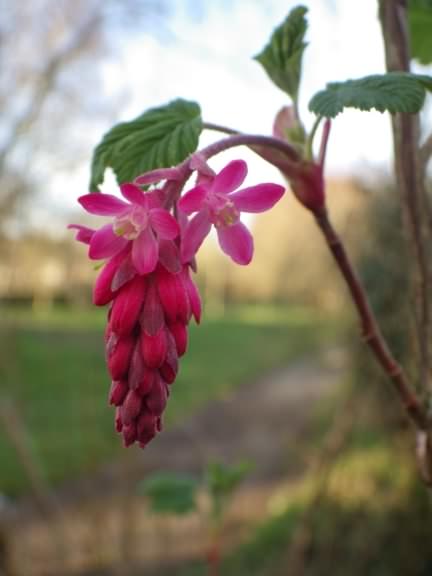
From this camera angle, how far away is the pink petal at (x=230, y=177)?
449 millimetres

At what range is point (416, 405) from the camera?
2.08 ft

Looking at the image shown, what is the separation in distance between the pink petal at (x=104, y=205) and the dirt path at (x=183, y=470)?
13.4 ft

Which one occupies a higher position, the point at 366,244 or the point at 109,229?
the point at 366,244

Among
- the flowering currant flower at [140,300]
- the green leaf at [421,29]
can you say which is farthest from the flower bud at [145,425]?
the green leaf at [421,29]

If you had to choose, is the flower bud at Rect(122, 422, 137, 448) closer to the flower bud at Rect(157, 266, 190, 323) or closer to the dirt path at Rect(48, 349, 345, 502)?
A: the flower bud at Rect(157, 266, 190, 323)

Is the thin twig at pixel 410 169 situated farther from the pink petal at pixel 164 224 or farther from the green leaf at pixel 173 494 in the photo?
the green leaf at pixel 173 494

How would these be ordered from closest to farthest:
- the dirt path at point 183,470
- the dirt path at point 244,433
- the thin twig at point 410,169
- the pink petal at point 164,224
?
the pink petal at point 164,224 → the thin twig at point 410,169 → the dirt path at point 183,470 → the dirt path at point 244,433

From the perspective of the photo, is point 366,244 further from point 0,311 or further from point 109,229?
point 109,229

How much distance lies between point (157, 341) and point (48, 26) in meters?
4.83

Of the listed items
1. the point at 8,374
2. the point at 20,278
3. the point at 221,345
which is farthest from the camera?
the point at 221,345

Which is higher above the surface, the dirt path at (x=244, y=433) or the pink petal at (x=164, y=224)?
the pink petal at (x=164, y=224)

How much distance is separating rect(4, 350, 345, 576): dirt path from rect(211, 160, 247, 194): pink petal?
4.11 meters

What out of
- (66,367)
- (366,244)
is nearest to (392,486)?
(366,244)

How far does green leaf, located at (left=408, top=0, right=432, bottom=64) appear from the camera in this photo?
→ 927 millimetres
